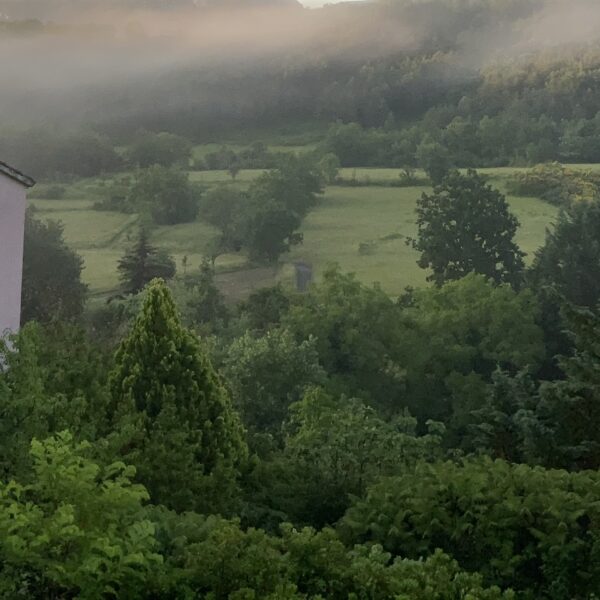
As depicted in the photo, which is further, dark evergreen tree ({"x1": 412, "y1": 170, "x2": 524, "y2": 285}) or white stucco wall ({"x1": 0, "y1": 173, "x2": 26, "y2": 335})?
dark evergreen tree ({"x1": 412, "y1": 170, "x2": 524, "y2": 285})

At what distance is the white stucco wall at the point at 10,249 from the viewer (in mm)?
26859

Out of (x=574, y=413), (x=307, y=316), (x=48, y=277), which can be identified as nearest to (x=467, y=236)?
(x=307, y=316)

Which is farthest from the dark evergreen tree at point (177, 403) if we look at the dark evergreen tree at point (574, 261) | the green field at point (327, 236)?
the green field at point (327, 236)

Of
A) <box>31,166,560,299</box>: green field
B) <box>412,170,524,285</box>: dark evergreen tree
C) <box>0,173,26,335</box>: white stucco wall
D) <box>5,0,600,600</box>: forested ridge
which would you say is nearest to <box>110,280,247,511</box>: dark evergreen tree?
<box>5,0,600,600</box>: forested ridge

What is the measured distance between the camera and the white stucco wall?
26859mm

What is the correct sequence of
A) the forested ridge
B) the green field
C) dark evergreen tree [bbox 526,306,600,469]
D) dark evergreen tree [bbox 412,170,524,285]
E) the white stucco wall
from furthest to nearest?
the green field
dark evergreen tree [bbox 412,170,524,285]
dark evergreen tree [bbox 526,306,600,469]
the white stucco wall
the forested ridge

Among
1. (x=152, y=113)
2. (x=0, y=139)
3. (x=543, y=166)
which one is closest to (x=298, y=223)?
(x=543, y=166)

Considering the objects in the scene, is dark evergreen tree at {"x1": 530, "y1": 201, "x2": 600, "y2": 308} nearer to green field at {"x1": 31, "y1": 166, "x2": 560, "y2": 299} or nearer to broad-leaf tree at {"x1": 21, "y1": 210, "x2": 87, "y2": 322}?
green field at {"x1": 31, "y1": 166, "x2": 560, "y2": 299}

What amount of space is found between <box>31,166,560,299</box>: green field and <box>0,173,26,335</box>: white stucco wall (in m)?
56.3

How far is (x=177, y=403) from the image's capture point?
24984 millimetres

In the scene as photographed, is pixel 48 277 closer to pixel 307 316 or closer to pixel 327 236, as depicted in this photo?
pixel 307 316

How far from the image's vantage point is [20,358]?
18.7 metres

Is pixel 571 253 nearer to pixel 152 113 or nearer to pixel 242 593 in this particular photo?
pixel 242 593

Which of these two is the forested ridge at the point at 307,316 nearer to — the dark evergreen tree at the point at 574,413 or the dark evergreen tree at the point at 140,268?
the dark evergreen tree at the point at 574,413
